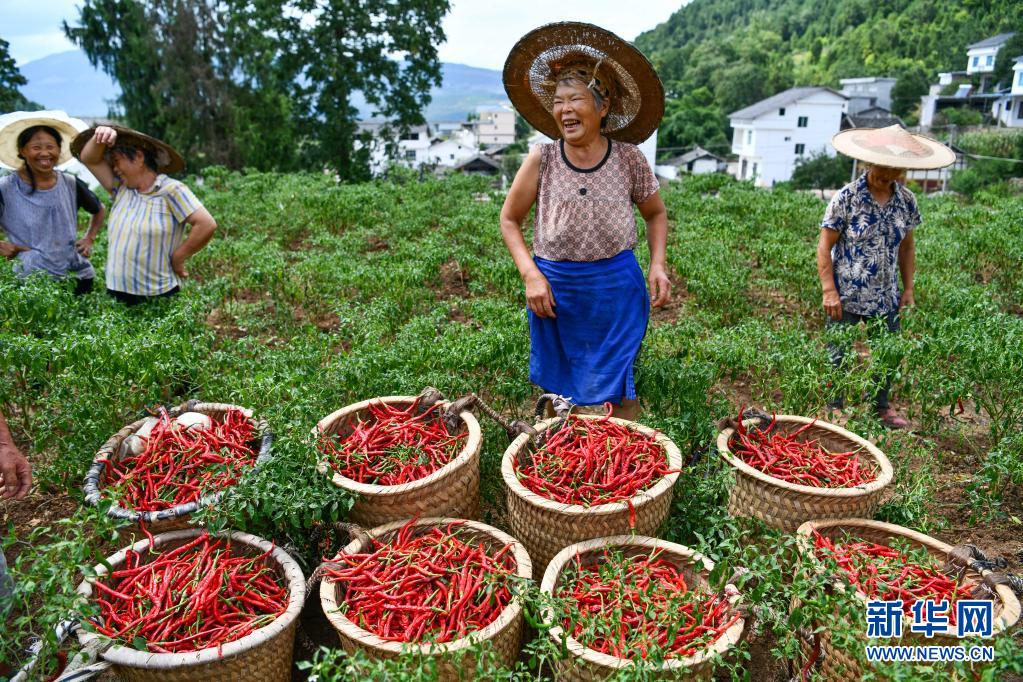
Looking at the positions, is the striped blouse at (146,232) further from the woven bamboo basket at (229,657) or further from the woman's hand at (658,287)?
the woman's hand at (658,287)

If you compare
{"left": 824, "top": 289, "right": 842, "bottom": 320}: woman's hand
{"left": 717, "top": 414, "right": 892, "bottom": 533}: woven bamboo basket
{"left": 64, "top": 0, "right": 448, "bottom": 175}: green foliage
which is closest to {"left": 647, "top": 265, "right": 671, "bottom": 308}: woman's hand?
{"left": 717, "top": 414, "right": 892, "bottom": 533}: woven bamboo basket

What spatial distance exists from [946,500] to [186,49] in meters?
34.1

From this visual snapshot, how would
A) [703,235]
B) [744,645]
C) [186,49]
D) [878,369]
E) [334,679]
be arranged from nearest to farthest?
[334,679]
[744,645]
[878,369]
[703,235]
[186,49]

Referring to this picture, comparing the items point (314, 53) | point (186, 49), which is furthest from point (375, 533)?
point (186, 49)

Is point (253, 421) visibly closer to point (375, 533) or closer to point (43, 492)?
point (375, 533)

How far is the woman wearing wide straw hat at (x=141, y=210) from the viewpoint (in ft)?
15.5

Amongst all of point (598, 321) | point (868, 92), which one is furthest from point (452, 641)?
point (868, 92)

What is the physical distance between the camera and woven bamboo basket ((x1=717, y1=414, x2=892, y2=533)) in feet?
10.2

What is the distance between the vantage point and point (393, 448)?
3.42 m

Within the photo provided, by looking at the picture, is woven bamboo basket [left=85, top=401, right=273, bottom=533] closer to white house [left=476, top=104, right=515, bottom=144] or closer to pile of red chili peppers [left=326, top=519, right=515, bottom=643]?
pile of red chili peppers [left=326, top=519, right=515, bottom=643]

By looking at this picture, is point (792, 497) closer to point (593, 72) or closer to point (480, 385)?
point (480, 385)

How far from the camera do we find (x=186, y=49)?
3077 cm

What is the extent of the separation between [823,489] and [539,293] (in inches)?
64.8

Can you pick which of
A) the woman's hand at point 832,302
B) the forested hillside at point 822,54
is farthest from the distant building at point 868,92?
the woman's hand at point 832,302
